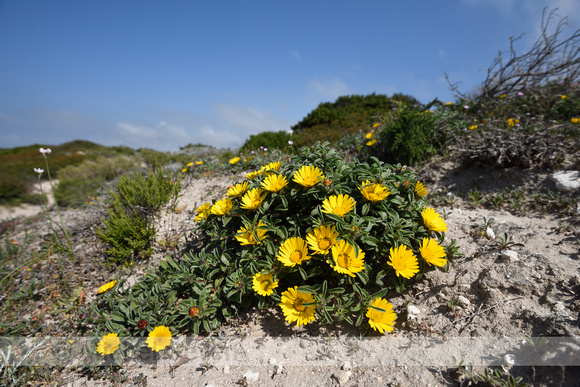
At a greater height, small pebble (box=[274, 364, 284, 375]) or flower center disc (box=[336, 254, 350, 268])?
flower center disc (box=[336, 254, 350, 268])

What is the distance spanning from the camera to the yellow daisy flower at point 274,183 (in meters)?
2.12

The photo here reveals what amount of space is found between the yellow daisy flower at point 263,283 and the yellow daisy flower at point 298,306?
104 millimetres

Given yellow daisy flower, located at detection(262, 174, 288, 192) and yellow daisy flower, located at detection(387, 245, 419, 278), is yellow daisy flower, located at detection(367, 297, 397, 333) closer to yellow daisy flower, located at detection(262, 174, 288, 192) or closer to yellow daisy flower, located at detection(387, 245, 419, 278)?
yellow daisy flower, located at detection(387, 245, 419, 278)

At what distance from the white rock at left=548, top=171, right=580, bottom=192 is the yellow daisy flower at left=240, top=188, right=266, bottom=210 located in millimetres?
3297

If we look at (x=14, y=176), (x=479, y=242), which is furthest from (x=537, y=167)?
(x=14, y=176)

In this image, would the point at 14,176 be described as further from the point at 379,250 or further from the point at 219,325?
the point at 379,250

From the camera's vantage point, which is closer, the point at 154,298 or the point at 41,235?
the point at 154,298

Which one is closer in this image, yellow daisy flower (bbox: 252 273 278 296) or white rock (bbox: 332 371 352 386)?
white rock (bbox: 332 371 352 386)

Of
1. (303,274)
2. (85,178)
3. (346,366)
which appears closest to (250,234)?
(303,274)

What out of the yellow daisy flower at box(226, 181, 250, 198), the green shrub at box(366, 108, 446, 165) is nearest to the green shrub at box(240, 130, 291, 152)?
the green shrub at box(366, 108, 446, 165)

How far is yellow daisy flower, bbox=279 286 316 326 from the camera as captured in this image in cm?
179

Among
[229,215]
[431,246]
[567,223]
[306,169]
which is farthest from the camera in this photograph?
[567,223]

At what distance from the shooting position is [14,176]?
38.3 ft

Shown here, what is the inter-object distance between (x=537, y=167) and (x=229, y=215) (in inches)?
150
